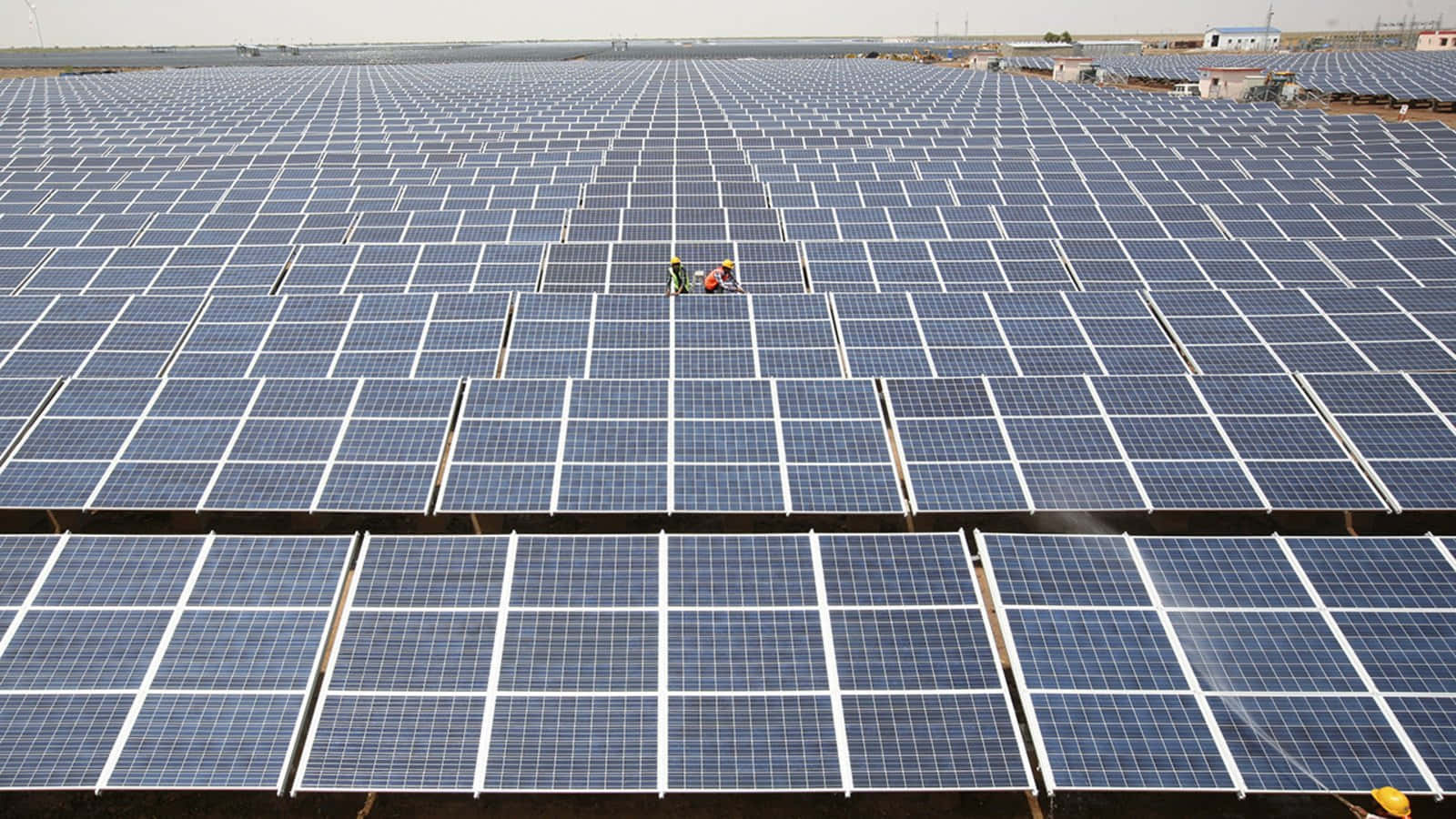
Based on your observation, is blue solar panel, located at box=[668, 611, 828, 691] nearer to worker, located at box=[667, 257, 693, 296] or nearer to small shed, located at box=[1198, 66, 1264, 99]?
worker, located at box=[667, 257, 693, 296]

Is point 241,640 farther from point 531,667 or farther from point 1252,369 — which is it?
point 1252,369

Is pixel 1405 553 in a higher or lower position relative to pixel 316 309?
lower

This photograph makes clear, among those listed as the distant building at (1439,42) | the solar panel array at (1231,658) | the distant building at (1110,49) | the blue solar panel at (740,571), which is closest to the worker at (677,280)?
the blue solar panel at (740,571)

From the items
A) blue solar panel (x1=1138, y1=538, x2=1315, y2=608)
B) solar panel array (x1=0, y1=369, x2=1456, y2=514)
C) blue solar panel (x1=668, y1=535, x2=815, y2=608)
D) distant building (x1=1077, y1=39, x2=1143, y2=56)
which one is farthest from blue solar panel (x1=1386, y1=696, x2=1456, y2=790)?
distant building (x1=1077, y1=39, x2=1143, y2=56)

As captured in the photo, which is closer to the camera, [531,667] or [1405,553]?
[531,667]

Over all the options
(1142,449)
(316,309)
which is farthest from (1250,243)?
(316,309)

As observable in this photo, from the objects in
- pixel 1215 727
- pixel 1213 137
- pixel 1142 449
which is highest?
pixel 1213 137

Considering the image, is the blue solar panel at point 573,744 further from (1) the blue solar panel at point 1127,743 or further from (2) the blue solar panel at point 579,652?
(1) the blue solar panel at point 1127,743

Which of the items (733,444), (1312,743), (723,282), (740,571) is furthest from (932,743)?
(723,282)
